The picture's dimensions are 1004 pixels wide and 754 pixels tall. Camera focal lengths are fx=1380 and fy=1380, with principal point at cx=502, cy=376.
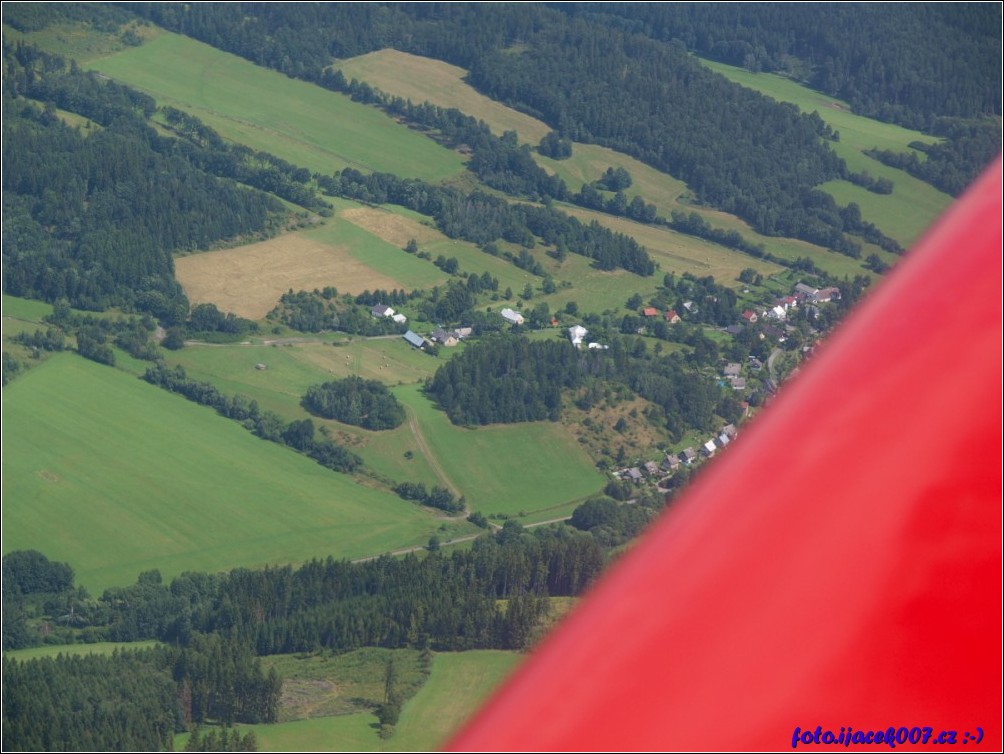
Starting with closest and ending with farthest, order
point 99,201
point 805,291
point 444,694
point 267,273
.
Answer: point 444,694 < point 267,273 < point 805,291 < point 99,201

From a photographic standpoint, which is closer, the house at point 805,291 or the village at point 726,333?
the village at point 726,333

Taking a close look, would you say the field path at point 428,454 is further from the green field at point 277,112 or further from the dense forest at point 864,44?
the dense forest at point 864,44

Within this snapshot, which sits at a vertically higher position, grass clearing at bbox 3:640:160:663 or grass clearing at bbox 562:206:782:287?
grass clearing at bbox 562:206:782:287

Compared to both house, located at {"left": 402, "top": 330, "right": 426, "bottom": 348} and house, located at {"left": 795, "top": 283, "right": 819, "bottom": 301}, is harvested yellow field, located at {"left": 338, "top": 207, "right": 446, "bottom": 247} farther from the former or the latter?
house, located at {"left": 795, "top": 283, "right": 819, "bottom": 301}

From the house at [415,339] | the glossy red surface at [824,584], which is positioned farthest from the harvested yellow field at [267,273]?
the glossy red surface at [824,584]

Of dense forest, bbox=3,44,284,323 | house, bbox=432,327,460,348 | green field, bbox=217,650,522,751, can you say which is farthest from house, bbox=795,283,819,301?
green field, bbox=217,650,522,751

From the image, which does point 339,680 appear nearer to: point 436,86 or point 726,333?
point 726,333

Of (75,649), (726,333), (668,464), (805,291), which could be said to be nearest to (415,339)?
(668,464)
